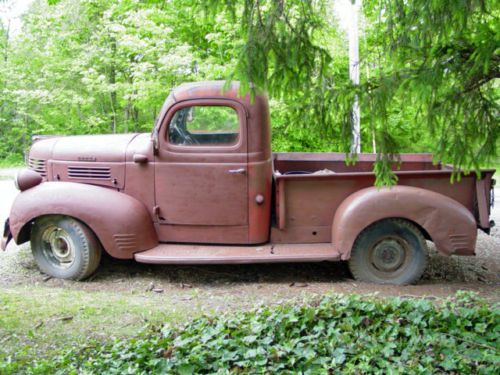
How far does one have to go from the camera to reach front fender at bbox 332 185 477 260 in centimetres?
473

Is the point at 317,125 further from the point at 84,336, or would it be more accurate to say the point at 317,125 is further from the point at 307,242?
the point at 84,336

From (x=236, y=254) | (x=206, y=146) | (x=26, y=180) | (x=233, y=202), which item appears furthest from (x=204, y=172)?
(x=26, y=180)

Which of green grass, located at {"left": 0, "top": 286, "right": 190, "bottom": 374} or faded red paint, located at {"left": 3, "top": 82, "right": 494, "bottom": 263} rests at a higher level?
faded red paint, located at {"left": 3, "top": 82, "right": 494, "bottom": 263}

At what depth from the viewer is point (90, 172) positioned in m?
5.43

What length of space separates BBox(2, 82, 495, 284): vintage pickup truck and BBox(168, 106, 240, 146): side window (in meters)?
0.01

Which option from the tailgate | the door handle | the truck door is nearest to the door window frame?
the truck door

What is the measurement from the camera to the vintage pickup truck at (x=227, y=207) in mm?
4793

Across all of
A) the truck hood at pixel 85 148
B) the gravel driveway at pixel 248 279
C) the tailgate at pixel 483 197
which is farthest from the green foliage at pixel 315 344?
the truck hood at pixel 85 148

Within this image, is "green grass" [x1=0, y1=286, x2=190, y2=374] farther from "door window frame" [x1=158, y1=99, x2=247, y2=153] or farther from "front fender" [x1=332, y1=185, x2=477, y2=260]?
"front fender" [x1=332, y1=185, x2=477, y2=260]

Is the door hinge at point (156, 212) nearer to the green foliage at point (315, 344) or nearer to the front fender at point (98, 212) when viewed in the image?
the front fender at point (98, 212)

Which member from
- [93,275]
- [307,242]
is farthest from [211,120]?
[93,275]

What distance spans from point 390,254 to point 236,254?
1548mm

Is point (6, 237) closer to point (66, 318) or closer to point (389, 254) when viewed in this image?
point (66, 318)

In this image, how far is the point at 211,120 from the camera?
203 inches
